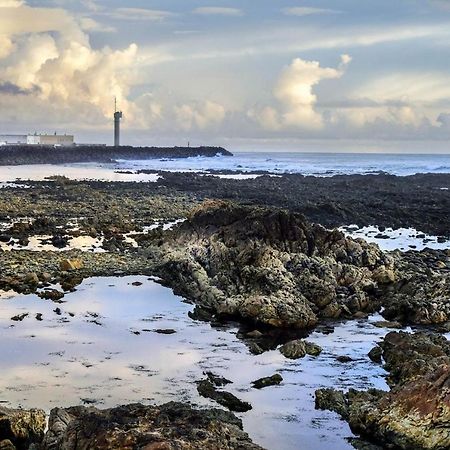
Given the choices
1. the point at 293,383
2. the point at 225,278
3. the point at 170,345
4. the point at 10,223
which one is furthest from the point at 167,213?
the point at 293,383

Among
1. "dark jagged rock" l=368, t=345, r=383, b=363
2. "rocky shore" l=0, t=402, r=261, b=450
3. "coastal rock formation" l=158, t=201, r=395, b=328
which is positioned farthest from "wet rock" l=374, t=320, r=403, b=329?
"rocky shore" l=0, t=402, r=261, b=450

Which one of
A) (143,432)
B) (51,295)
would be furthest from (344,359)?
(51,295)

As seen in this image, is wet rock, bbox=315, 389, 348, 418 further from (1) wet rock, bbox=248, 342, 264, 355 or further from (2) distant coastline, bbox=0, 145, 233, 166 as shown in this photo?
(2) distant coastline, bbox=0, 145, 233, 166

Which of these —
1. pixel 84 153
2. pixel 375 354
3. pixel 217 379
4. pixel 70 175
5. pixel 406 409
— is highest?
pixel 84 153

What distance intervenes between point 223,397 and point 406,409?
237 centimetres

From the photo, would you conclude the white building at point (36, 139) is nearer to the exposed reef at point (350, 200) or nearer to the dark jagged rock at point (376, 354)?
the exposed reef at point (350, 200)

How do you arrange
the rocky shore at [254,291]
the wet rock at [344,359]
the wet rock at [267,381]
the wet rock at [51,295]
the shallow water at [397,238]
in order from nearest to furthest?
1. the rocky shore at [254,291]
2. the wet rock at [267,381]
3. the wet rock at [344,359]
4. the wet rock at [51,295]
5. the shallow water at [397,238]

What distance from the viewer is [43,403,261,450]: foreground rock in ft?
18.9

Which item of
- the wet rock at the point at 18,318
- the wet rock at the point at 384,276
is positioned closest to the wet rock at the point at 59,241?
the wet rock at the point at 18,318

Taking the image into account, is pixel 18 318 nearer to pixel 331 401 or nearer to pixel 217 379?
pixel 217 379

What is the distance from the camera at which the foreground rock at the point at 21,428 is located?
22.5 ft

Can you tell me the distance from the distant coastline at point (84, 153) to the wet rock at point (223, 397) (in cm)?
8387

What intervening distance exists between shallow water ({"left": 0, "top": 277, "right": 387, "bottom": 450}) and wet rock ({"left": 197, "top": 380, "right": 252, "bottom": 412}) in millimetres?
116

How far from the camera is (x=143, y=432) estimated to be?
589 cm
